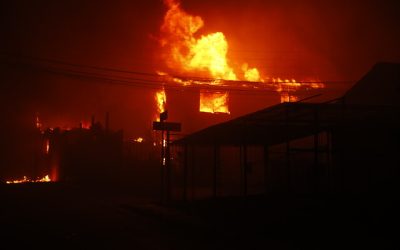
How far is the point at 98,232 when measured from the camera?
13.9m

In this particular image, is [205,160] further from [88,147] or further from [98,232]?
[98,232]

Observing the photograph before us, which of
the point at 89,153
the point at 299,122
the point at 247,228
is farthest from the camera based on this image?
the point at 89,153

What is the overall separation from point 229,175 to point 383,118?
26899 mm

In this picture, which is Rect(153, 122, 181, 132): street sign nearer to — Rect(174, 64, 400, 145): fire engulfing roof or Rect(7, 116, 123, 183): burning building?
Rect(174, 64, 400, 145): fire engulfing roof

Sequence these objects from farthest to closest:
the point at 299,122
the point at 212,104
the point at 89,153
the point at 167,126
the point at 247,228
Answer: the point at 212,104 → the point at 89,153 → the point at 167,126 → the point at 299,122 → the point at 247,228

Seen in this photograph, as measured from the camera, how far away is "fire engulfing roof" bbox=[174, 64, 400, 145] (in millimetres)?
14047

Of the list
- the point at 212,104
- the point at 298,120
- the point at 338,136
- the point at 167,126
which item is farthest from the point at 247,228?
the point at 212,104

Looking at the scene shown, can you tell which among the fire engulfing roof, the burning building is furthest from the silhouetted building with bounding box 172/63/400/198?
the burning building

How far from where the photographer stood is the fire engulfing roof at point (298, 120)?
14.0 meters

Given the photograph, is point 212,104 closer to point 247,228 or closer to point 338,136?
point 338,136

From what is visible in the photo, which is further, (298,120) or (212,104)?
(212,104)

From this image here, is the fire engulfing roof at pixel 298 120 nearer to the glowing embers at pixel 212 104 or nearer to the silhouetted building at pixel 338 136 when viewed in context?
the silhouetted building at pixel 338 136

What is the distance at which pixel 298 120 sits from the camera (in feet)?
48.9

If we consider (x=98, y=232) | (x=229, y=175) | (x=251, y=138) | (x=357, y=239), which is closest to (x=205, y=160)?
(x=229, y=175)
